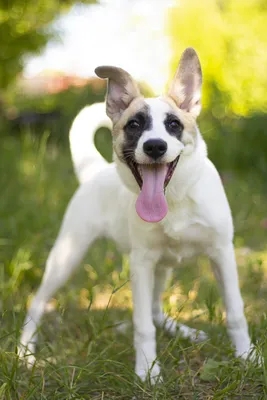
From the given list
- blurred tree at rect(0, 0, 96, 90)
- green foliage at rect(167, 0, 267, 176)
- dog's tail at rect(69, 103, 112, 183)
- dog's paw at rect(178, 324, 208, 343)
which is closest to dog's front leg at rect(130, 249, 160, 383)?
dog's paw at rect(178, 324, 208, 343)

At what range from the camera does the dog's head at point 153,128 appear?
98.0 inches

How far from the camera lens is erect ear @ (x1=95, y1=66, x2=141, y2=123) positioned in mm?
2779

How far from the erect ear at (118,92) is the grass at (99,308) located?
3.03ft

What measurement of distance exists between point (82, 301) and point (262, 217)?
222 cm

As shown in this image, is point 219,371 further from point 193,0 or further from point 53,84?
point 53,84

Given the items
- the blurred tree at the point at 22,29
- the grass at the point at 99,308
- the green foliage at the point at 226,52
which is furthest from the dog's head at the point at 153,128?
the green foliage at the point at 226,52

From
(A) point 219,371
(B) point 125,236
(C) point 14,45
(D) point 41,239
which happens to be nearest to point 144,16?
(C) point 14,45

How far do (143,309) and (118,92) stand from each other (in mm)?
1110

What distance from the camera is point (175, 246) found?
282cm

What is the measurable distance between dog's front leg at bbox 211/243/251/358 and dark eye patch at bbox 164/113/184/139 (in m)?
0.64

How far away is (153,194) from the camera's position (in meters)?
2.53

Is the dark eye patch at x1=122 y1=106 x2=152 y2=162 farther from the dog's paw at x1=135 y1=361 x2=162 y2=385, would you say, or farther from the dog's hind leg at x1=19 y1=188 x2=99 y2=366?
the dog's paw at x1=135 y1=361 x2=162 y2=385

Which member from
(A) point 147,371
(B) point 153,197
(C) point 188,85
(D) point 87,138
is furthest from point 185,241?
(D) point 87,138

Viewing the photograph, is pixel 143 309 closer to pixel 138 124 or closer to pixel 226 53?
pixel 138 124
